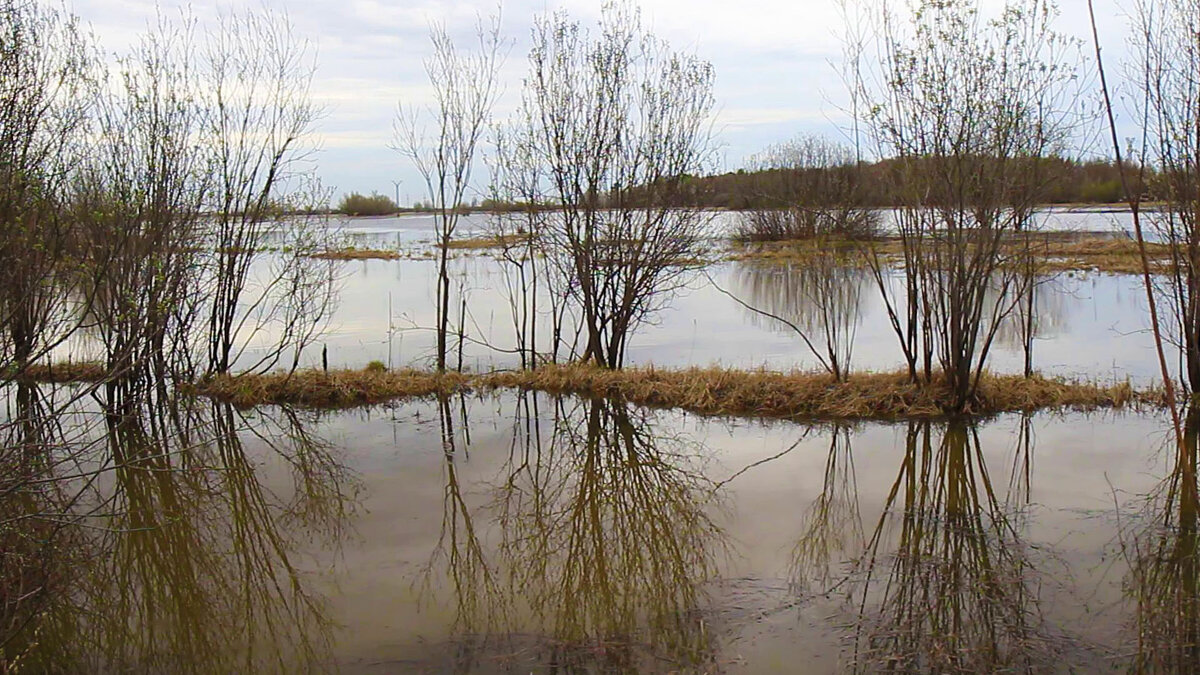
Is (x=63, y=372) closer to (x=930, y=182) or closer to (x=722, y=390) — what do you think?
(x=722, y=390)

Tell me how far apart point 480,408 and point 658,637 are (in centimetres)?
613

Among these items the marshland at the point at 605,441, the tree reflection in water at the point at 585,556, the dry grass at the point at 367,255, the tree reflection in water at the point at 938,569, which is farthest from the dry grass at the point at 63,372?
the dry grass at the point at 367,255

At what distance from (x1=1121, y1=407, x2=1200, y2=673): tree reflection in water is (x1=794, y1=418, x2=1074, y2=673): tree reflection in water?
428mm

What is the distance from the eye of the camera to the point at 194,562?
20.2ft

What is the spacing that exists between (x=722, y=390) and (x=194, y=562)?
587 cm

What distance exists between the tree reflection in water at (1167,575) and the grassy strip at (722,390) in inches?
89.2

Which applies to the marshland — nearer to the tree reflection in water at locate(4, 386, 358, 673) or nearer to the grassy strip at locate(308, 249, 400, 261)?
the tree reflection in water at locate(4, 386, 358, 673)

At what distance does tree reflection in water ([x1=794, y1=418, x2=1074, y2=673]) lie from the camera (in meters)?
4.47

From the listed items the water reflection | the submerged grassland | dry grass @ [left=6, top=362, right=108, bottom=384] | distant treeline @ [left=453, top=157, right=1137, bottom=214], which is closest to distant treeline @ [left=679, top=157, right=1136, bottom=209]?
distant treeline @ [left=453, top=157, right=1137, bottom=214]

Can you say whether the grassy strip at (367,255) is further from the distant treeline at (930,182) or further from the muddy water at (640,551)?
the muddy water at (640,551)

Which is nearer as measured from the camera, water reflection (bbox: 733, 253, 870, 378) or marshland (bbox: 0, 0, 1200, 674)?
marshland (bbox: 0, 0, 1200, 674)

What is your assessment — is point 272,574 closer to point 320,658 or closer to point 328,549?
point 328,549

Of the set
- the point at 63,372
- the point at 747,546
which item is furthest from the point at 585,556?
the point at 63,372

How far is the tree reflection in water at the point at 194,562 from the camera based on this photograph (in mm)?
4789
